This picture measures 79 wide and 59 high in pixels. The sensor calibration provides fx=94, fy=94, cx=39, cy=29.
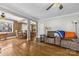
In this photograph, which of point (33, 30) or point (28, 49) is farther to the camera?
point (33, 30)

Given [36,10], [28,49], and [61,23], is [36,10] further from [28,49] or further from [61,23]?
[28,49]

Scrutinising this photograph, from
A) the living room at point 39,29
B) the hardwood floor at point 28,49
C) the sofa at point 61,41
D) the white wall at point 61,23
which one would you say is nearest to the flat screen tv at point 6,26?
the living room at point 39,29

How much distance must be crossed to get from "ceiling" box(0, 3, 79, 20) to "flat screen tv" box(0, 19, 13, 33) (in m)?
0.25

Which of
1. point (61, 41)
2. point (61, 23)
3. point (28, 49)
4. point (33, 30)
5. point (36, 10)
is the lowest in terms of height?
point (28, 49)

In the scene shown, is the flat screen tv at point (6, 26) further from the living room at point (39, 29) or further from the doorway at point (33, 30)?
the doorway at point (33, 30)

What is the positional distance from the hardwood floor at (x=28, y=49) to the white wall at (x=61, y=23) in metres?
0.37

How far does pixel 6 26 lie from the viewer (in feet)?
6.83

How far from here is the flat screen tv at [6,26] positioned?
2.04m

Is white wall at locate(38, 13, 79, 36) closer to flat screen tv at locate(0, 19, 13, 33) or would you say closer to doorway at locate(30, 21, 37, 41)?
doorway at locate(30, 21, 37, 41)

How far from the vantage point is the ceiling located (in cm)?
199

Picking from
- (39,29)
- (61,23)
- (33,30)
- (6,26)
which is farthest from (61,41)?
(6,26)

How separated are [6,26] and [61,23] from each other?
1.22 meters

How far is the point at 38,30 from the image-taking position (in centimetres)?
220

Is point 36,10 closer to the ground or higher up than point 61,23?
higher up
